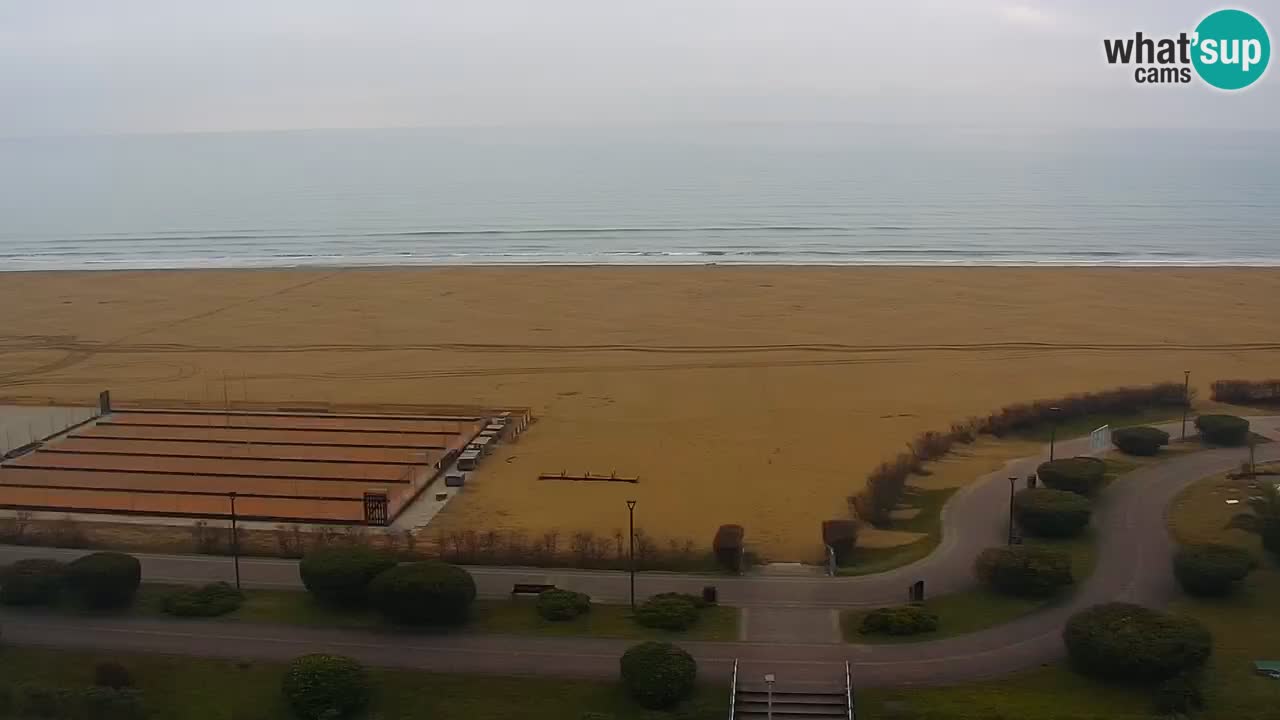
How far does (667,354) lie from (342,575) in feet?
68.7

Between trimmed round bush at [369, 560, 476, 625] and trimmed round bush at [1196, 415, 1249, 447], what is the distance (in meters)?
17.4

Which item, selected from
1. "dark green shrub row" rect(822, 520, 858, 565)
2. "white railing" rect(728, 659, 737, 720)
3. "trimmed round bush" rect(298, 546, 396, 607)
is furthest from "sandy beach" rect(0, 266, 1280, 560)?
"white railing" rect(728, 659, 737, 720)

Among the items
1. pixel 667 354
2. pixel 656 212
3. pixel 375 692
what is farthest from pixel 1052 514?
pixel 656 212

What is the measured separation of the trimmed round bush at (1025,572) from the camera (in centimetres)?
1630

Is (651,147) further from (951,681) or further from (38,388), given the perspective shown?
(951,681)

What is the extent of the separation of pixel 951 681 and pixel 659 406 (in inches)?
641

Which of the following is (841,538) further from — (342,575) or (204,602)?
A: (204,602)

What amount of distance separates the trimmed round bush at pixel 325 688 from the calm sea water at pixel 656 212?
161 feet

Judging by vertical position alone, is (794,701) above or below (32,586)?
below

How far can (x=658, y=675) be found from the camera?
13.4 metres

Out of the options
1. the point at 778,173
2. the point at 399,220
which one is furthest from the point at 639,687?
the point at 778,173

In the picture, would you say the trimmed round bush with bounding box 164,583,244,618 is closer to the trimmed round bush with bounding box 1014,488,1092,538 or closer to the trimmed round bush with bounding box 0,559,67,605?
the trimmed round bush with bounding box 0,559,67,605

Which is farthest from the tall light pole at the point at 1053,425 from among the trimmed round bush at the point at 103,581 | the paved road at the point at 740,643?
the trimmed round bush at the point at 103,581

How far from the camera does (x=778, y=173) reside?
394 feet
